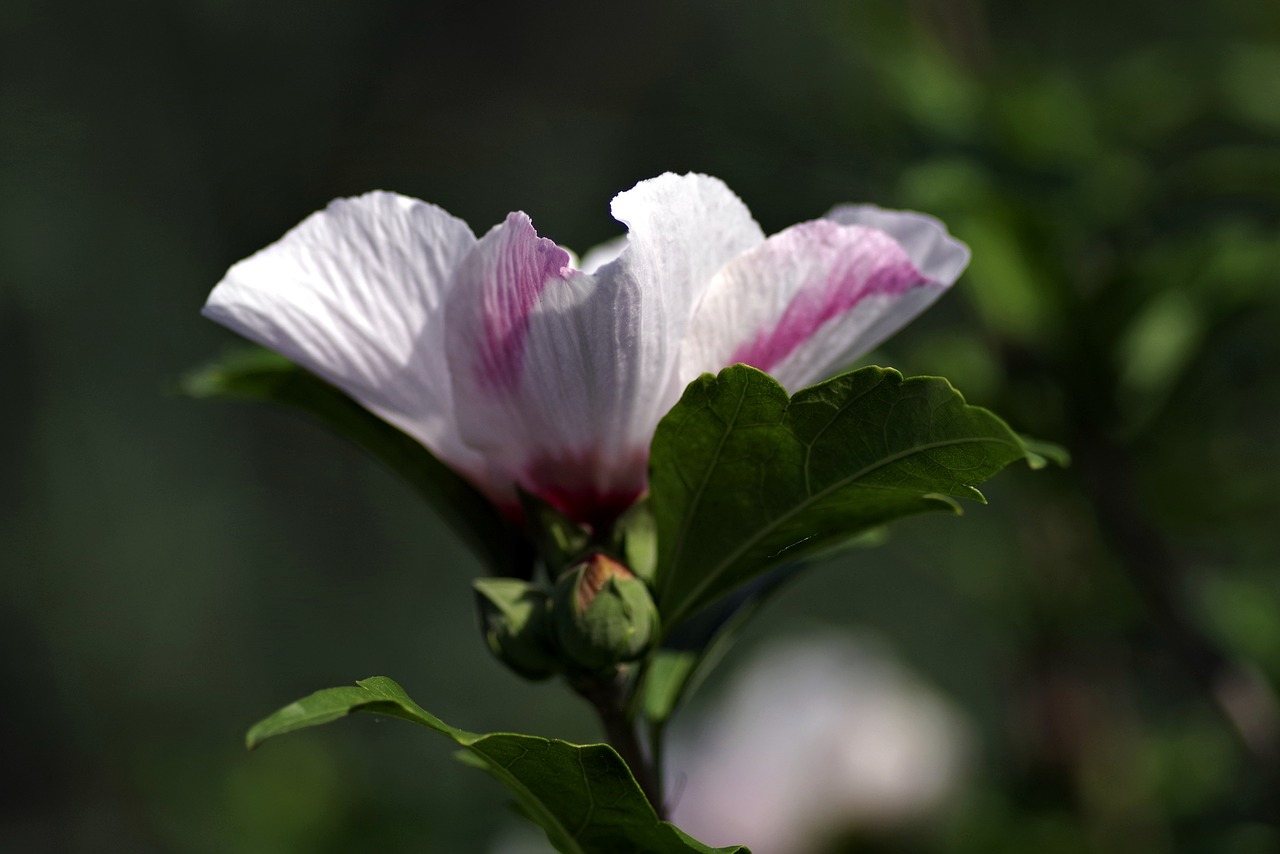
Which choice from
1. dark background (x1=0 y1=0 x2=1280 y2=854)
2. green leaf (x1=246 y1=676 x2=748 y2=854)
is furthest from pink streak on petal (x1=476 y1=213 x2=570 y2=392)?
dark background (x1=0 y1=0 x2=1280 y2=854)

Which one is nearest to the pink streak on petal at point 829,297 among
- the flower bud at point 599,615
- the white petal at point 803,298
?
the white petal at point 803,298

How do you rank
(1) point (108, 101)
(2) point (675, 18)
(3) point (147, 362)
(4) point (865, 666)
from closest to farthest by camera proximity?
(4) point (865, 666)
(3) point (147, 362)
(1) point (108, 101)
(2) point (675, 18)

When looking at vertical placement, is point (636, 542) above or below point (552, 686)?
above

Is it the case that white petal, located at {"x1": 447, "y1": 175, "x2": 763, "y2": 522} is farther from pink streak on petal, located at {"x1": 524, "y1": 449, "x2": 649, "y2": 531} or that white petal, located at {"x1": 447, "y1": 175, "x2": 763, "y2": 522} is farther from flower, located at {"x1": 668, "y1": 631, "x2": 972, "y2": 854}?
flower, located at {"x1": 668, "y1": 631, "x2": 972, "y2": 854}

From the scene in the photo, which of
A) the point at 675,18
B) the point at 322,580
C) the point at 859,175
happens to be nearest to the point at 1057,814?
the point at 859,175

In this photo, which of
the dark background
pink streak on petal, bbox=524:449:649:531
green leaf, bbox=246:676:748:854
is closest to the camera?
green leaf, bbox=246:676:748:854

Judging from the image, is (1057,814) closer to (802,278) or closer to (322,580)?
(802,278)
